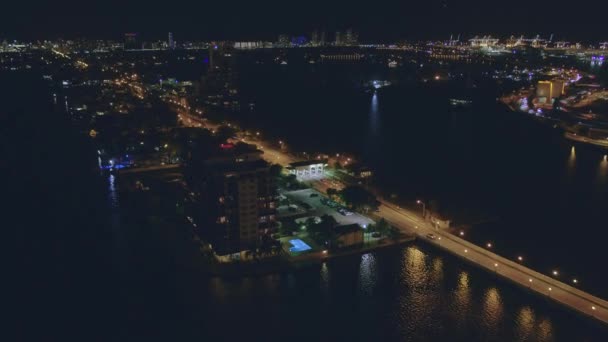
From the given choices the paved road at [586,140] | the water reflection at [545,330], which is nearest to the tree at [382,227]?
the water reflection at [545,330]

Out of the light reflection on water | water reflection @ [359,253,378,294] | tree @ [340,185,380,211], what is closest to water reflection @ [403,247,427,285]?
the light reflection on water

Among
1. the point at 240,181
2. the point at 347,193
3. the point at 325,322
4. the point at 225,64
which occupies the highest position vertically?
the point at 225,64

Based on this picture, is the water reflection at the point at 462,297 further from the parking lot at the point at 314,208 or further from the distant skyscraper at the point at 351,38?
the distant skyscraper at the point at 351,38

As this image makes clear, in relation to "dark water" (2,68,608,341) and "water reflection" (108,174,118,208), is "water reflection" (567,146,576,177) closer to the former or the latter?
A: "dark water" (2,68,608,341)

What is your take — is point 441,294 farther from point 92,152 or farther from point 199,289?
point 92,152

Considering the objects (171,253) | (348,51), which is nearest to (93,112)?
(171,253)

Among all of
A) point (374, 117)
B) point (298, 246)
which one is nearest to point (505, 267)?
point (298, 246)

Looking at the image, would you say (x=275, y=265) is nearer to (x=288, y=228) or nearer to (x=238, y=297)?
(x=238, y=297)

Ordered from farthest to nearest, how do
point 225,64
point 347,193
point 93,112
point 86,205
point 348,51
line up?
1. point 348,51
2. point 225,64
3. point 93,112
4. point 86,205
5. point 347,193
